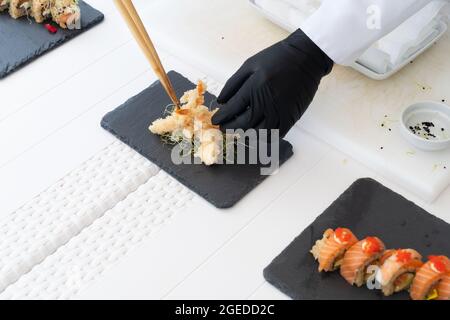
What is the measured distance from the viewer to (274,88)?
1321mm

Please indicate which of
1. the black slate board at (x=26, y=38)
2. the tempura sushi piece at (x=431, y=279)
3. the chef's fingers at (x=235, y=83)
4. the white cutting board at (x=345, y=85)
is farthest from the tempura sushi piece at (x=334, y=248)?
Result: the black slate board at (x=26, y=38)

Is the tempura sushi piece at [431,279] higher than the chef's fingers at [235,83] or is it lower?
lower

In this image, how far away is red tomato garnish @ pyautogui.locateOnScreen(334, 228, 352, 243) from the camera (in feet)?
3.77

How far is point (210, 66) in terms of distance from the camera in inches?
63.0

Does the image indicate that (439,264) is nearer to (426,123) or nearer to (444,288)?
(444,288)

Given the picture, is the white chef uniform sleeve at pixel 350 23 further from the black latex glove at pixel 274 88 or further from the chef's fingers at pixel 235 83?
the chef's fingers at pixel 235 83

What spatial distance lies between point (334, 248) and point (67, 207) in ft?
1.77

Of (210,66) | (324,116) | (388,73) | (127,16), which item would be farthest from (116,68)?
(388,73)

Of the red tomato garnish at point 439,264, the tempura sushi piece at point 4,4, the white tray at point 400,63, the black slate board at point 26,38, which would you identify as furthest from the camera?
the tempura sushi piece at point 4,4

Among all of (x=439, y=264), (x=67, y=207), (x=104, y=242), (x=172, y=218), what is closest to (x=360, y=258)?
(x=439, y=264)

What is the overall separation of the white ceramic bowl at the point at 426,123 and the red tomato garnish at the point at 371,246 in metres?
0.32

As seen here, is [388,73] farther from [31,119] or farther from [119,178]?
[31,119]

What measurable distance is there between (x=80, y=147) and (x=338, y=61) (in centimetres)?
59

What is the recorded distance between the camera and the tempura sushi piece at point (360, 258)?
1.12 metres
